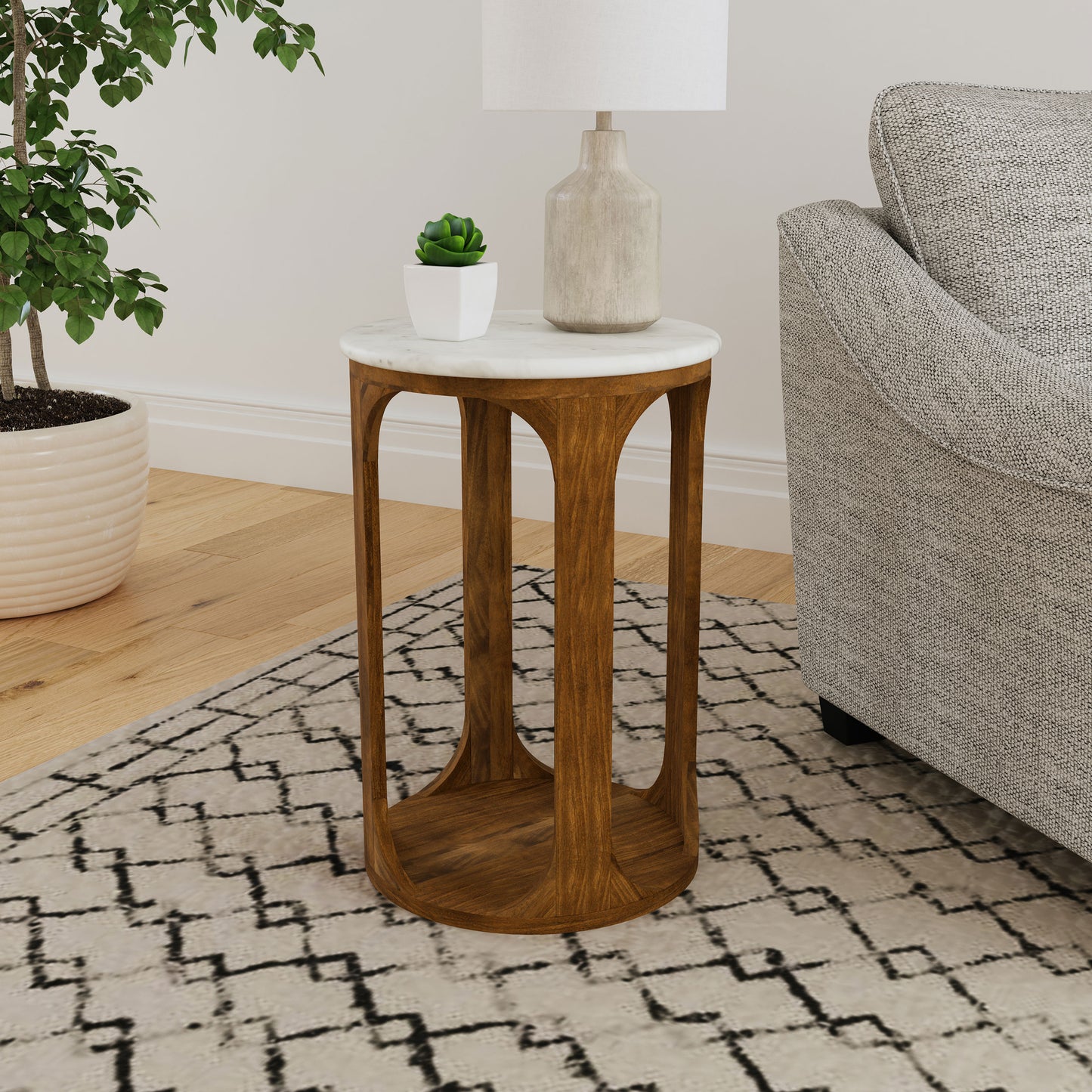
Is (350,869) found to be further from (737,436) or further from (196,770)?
(737,436)

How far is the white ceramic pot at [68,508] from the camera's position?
83.8 inches

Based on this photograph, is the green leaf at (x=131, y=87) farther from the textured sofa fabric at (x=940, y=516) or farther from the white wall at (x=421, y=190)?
the textured sofa fabric at (x=940, y=516)

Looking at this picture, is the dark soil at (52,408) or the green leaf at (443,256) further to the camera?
the dark soil at (52,408)

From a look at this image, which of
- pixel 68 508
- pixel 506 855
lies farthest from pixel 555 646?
pixel 68 508

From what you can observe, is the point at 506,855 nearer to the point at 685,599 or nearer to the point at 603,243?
the point at 685,599

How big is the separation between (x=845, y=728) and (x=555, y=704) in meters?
0.64

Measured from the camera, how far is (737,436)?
263 cm

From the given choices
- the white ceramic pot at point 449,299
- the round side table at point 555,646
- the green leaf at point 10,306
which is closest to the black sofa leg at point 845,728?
the round side table at point 555,646

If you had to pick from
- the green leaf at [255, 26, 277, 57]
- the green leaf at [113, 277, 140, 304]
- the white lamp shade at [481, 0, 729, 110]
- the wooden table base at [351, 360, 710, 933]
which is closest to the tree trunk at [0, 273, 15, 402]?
the green leaf at [113, 277, 140, 304]

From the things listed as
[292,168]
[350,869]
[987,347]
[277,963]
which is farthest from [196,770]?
[292,168]

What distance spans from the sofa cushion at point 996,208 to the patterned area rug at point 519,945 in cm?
59

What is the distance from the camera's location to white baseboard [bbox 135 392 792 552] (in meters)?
2.64

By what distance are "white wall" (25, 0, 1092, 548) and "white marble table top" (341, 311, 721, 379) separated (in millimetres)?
1278

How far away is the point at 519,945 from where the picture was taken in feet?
4.22
